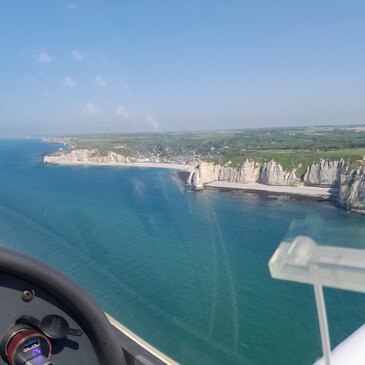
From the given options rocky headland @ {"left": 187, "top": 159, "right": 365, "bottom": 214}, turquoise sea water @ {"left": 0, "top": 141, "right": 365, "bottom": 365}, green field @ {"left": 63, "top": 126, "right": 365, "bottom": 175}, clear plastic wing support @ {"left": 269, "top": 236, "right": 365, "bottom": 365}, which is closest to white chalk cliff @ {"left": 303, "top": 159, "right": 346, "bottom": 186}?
rocky headland @ {"left": 187, "top": 159, "right": 365, "bottom": 214}

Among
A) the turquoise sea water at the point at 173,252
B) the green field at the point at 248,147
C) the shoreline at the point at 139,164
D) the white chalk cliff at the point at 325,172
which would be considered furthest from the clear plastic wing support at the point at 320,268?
the shoreline at the point at 139,164

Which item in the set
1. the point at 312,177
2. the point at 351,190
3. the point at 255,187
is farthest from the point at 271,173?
the point at 351,190

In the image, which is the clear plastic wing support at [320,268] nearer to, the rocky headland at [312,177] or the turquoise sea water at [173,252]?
the turquoise sea water at [173,252]

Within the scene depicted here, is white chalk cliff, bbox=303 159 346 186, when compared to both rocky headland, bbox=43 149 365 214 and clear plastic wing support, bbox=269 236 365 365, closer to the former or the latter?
rocky headland, bbox=43 149 365 214

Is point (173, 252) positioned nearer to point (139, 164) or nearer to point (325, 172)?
point (139, 164)

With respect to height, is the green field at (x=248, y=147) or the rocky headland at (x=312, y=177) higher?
the green field at (x=248, y=147)

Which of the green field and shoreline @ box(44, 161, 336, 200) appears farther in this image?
shoreline @ box(44, 161, 336, 200)
